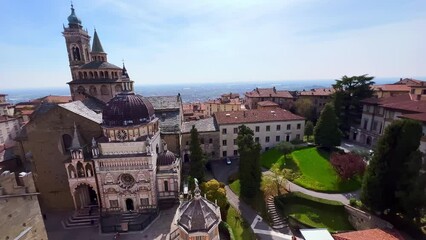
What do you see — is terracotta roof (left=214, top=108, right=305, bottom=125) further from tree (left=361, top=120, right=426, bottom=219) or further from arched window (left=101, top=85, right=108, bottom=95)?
tree (left=361, top=120, right=426, bottom=219)

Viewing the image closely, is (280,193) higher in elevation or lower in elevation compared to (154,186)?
lower

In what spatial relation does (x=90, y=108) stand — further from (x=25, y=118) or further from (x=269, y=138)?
(x=25, y=118)

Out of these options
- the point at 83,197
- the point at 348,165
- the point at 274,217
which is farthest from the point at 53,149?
the point at 348,165

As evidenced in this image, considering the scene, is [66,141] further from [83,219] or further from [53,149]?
[83,219]

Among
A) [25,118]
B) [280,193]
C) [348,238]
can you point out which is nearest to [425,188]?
[348,238]

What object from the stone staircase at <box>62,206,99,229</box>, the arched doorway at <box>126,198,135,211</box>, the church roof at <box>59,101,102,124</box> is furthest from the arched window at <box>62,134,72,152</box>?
the arched doorway at <box>126,198,135,211</box>
